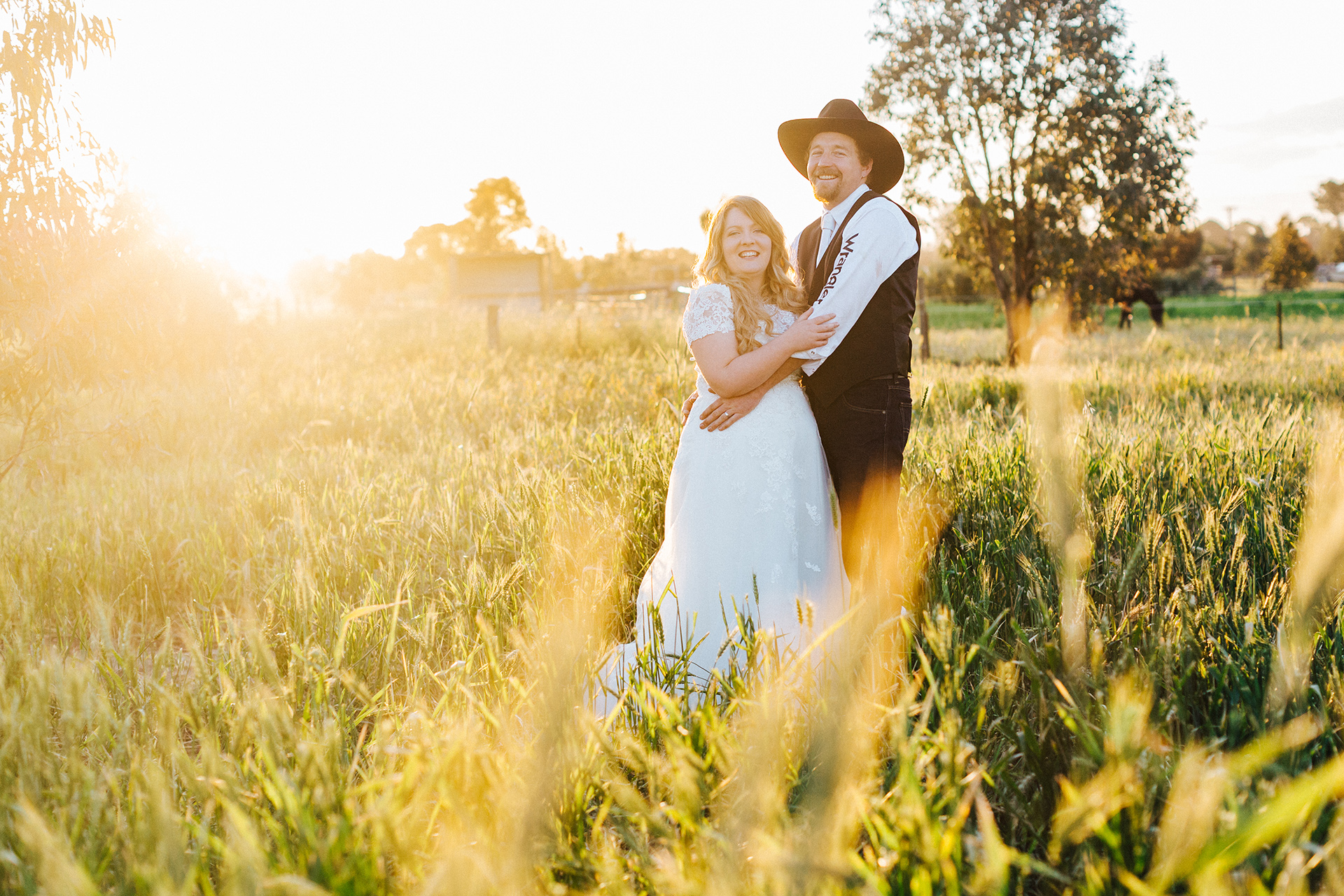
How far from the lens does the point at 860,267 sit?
269 centimetres

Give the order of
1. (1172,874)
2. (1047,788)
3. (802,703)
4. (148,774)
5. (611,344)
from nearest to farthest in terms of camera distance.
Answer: (1172,874) < (148,774) < (1047,788) < (802,703) < (611,344)

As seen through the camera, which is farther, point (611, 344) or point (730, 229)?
point (611, 344)

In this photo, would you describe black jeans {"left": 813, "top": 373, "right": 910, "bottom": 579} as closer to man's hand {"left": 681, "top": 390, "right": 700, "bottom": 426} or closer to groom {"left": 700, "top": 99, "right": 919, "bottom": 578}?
groom {"left": 700, "top": 99, "right": 919, "bottom": 578}

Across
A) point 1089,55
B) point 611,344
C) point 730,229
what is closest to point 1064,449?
point 730,229

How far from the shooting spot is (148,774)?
1382 mm

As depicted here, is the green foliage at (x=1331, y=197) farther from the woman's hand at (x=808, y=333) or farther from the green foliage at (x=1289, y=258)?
the woman's hand at (x=808, y=333)

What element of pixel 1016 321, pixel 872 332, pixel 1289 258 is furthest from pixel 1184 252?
pixel 872 332

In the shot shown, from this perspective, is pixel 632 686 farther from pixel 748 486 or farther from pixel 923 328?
pixel 923 328

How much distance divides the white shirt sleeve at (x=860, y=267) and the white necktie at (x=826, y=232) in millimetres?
199

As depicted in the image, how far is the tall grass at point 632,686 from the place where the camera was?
1.24 meters

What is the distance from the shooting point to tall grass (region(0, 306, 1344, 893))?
1.24 metres

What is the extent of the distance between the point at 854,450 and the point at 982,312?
1804 inches

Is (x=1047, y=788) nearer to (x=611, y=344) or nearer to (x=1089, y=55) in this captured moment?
(x=611, y=344)

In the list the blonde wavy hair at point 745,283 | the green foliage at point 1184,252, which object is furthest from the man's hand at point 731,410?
the green foliage at point 1184,252
